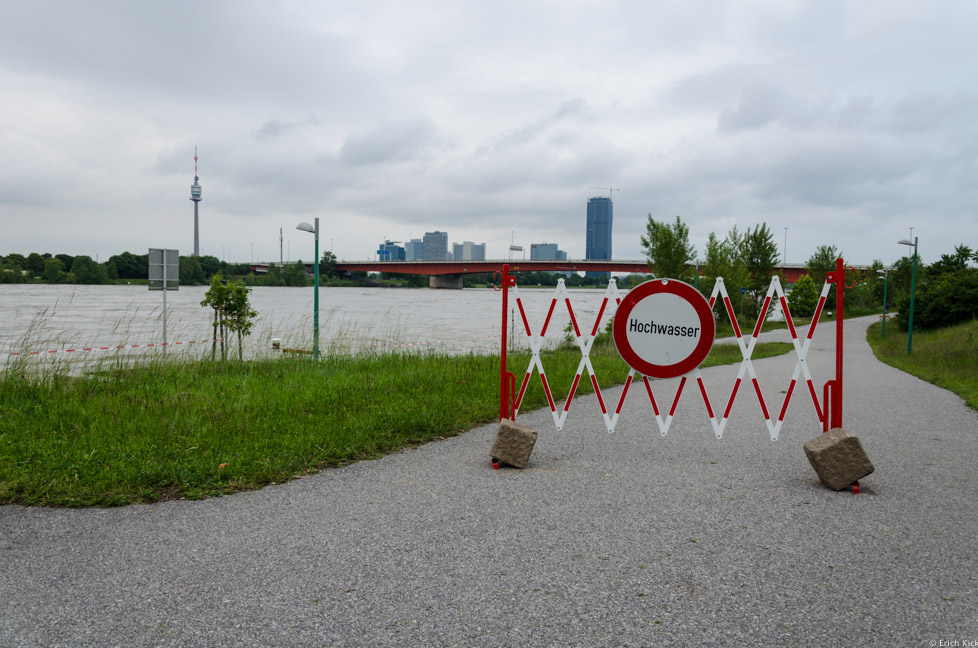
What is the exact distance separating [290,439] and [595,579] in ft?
11.2

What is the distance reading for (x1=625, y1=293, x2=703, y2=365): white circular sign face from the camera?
5711 millimetres

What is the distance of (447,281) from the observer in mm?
77000

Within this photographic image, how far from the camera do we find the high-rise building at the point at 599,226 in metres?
111

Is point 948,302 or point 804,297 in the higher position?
point 804,297

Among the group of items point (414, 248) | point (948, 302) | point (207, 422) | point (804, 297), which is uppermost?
point (414, 248)

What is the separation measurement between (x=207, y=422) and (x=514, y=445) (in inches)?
118

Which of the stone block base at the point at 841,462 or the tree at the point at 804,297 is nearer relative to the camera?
the stone block base at the point at 841,462

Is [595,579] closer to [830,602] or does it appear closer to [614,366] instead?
[830,602]

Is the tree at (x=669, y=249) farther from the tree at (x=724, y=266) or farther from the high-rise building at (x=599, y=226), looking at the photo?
the high-rise building at (x=599, y=226)

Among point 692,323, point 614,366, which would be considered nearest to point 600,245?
point 614,366

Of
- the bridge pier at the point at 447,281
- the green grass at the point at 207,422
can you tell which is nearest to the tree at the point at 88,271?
the bridge pier at the point at 447,281

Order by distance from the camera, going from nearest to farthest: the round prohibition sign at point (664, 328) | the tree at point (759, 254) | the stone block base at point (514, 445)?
the stone block base at point (514, 445), the round prohibition sign at point (664, 328), the tree at point (759, 254)

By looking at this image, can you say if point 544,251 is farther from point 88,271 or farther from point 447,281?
point 88,271

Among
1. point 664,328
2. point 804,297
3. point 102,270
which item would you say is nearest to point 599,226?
point 804,297
